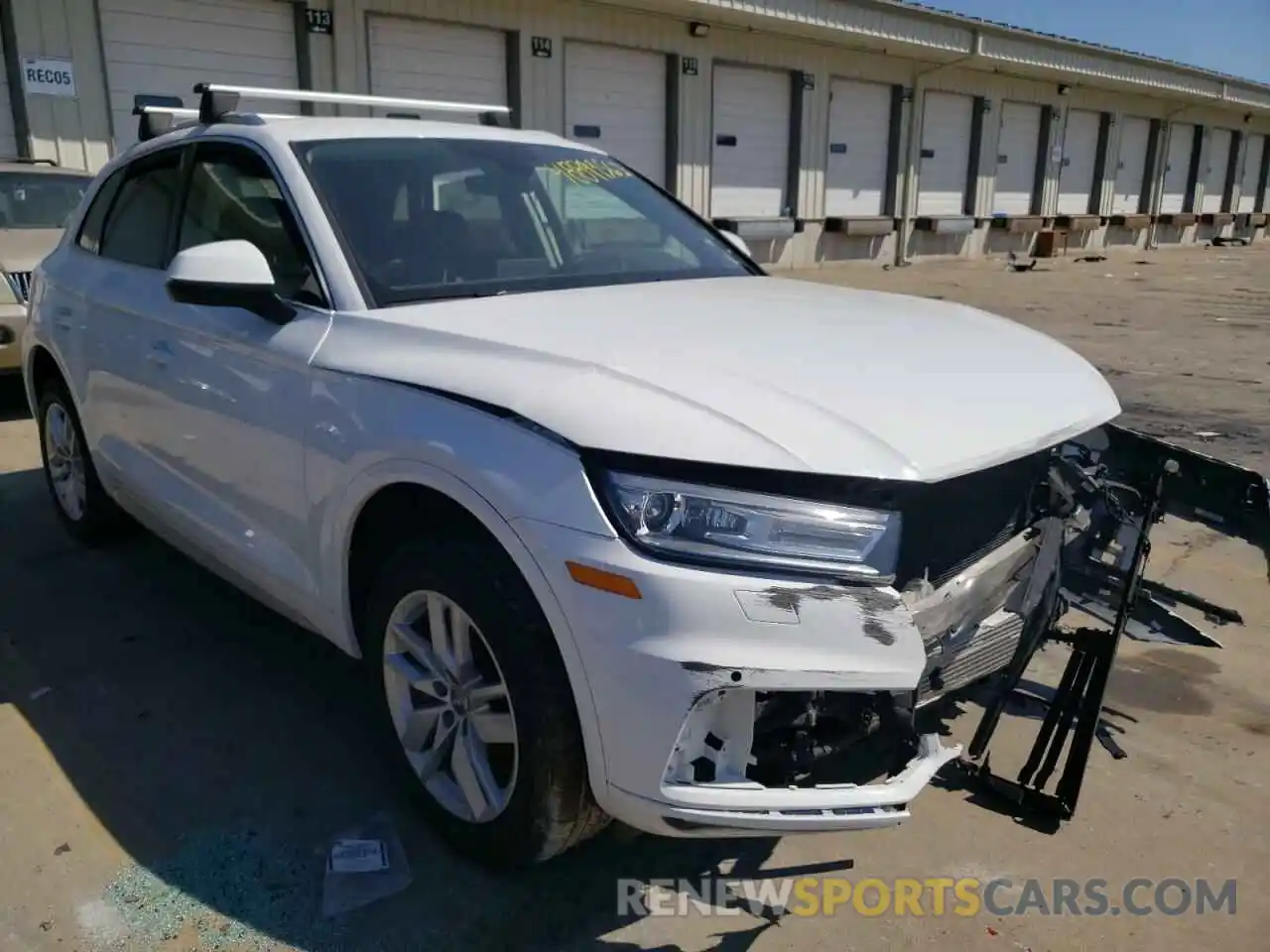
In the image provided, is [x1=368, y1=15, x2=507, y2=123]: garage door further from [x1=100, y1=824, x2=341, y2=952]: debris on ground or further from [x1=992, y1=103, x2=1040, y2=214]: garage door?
Result: [x1=992, y1=103, x2=1040, y2=214]: garage door

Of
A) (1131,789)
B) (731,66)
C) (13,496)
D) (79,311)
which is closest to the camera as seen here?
(1131,789)

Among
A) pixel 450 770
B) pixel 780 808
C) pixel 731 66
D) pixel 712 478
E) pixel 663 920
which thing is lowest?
pixel 663 920

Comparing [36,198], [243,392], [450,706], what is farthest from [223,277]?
[36,198]

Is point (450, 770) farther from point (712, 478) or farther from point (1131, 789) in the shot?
point (1131, 789)

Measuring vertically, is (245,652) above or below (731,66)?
below

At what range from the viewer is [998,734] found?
3160 millimetres

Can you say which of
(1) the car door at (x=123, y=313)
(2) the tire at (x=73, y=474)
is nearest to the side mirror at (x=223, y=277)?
(1) the car door at (x=123, y=313)

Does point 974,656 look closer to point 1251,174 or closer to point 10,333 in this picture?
point 10,333

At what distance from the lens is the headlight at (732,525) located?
6.47 ft

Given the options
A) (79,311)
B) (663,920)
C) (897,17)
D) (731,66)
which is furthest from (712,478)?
(897,17)

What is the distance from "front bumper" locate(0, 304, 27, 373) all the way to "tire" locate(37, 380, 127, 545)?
243 cm

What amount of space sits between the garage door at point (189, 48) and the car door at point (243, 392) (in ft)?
28.3

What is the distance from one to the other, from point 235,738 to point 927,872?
2012 millimetres

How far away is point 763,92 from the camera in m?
17.4
